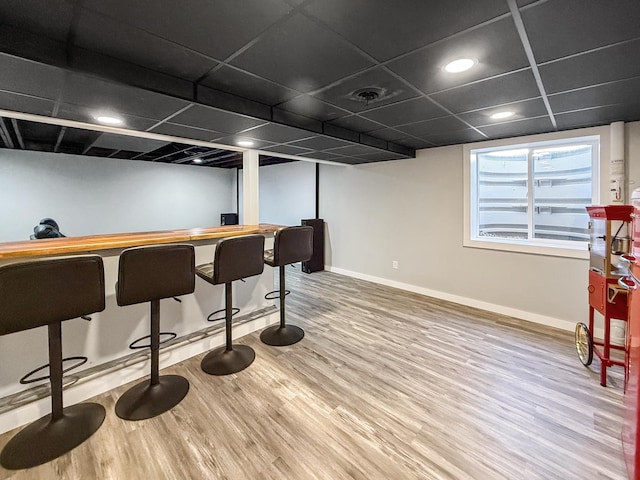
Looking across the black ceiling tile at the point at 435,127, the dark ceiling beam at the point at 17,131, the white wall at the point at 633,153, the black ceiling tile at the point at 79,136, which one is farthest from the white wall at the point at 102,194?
the white wall at the point at 633,153

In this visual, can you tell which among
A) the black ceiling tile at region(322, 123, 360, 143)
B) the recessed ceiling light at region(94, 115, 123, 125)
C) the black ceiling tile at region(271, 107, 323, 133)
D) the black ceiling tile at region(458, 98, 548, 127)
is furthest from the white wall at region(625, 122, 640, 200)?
the recessed ceiling light at region(94, 115, 123, 125)

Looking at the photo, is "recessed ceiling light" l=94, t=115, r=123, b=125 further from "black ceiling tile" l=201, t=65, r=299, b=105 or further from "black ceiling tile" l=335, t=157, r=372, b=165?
"black ceiling tile" l=335, t=157, r=372, b=165

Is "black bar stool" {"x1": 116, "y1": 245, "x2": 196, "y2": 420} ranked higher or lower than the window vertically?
lower

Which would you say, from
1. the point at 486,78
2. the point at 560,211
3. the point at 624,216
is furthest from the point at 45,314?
the point at 560,211

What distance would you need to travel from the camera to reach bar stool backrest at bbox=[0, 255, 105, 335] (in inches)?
57.6

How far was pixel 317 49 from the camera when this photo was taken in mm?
1645

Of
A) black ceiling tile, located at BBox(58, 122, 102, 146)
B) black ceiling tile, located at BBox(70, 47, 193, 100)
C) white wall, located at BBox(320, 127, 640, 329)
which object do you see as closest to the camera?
black ceiling tile, located at BBox(70, 47, 193, 100)

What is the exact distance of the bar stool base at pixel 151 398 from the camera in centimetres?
197

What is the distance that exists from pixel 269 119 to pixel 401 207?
9.38 feet

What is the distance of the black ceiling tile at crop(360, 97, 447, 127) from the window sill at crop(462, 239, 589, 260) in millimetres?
1980

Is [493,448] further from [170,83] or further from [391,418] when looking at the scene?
[170,83]

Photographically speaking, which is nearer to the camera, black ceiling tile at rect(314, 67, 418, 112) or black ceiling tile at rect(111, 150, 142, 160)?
black ceiling tile at rect(314, 67, 418, 112)

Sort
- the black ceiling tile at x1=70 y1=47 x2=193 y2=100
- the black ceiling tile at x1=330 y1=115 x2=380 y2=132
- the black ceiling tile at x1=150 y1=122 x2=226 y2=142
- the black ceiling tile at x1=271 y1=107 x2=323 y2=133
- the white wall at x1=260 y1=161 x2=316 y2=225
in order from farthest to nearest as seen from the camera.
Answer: the white wall at x1=260 y1=161 x2=316 y2=225 < the black ceiling tile at x1=330 y1=115 x2=380 y2=132 < the black ceiling tile at x1=150 y1=122 x2=226 y2=142 < the black ceiling tile at x1=271 y1=107 x2=323 y2=133 < the black ceiling tile at x1=70 y1=47 x2=193 y2=100

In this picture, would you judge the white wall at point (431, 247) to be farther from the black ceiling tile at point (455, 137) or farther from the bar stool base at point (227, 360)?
the bar stool base at point (227, 360)
